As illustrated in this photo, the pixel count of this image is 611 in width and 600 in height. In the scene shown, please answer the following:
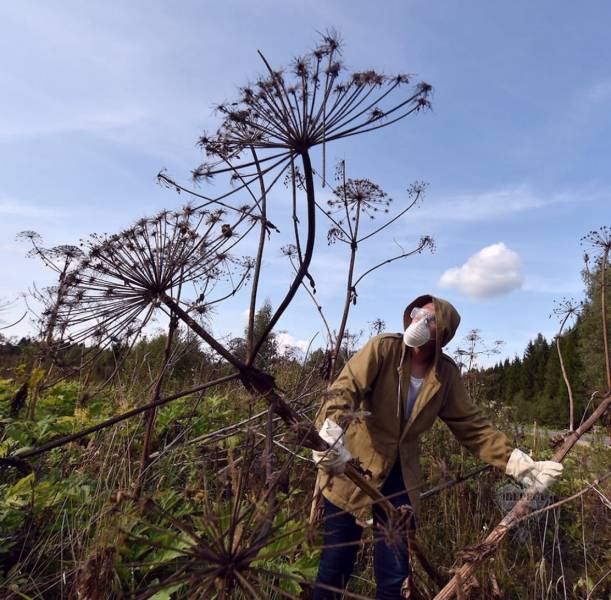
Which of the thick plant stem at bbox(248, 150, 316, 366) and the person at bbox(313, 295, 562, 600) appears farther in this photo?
the person at bbox(313, 295, 562, 600)

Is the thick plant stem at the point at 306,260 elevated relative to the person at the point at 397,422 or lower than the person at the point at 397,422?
elevated

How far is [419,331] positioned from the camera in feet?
12.6

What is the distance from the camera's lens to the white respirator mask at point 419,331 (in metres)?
3.84

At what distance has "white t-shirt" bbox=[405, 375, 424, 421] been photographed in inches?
158

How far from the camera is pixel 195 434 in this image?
19.1ft

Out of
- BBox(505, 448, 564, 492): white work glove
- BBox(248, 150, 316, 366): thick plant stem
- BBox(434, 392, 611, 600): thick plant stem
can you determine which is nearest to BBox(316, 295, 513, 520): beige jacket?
BBox(505, 448, 564, 492): white work glove

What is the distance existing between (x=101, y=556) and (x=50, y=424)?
150 inches

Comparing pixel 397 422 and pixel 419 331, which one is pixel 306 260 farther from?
pixel 397 422

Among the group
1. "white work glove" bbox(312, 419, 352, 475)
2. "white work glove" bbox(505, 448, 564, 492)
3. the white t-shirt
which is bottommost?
"white work glove" bbox(505, 448, 564, 492)

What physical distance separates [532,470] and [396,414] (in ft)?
3.23

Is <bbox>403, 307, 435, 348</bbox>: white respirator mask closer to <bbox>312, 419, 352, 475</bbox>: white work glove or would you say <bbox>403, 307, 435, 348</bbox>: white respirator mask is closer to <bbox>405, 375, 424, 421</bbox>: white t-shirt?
<bbox>405, 375, 424, 421</bbox>: white t-shirt

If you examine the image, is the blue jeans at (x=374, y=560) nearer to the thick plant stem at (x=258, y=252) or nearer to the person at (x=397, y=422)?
the person at (x=397, y=422)

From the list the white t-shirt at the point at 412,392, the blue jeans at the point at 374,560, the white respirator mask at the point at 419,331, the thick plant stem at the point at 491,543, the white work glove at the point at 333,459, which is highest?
the white respirator mask at the point at 419,331

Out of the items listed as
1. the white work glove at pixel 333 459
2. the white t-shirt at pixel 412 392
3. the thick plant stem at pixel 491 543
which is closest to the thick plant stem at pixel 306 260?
the white work glove at pixel 333 459
